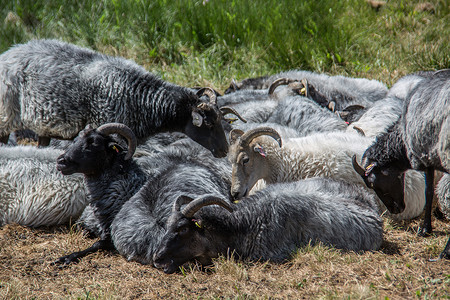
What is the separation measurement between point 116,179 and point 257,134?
5.39 ft

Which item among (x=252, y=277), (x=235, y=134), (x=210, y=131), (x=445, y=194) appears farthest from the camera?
(x=210, y=131)

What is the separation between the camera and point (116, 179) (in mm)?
5887

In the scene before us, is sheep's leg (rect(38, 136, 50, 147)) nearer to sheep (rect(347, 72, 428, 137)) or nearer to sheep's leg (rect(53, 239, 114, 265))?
sheep's leg (rect(53, 239, 114, 265))

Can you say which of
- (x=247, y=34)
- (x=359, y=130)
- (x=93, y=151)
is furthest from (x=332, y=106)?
(x=93, y=151)

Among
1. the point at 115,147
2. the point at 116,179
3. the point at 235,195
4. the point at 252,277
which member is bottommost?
the point at 252,277

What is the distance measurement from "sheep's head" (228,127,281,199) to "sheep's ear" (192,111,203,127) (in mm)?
519

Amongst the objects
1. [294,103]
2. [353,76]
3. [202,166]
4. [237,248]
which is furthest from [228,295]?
[353,76]

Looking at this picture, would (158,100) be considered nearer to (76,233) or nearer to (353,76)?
(76,233)

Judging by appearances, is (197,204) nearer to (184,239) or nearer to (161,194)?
(184,239)

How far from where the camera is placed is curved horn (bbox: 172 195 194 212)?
4.85m

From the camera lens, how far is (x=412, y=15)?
1195cm

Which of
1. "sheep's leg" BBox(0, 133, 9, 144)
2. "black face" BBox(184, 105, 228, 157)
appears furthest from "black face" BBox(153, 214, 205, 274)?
"sheep's leg" BBox(0, 133, 9, 144)

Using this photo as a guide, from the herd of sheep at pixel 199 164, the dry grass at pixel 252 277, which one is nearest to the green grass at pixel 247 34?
the herd of sheep at pixel 199 164

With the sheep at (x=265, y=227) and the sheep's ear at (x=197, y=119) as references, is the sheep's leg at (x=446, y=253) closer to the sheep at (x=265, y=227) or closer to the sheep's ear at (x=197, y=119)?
the sheep at (x=265, y=227)
